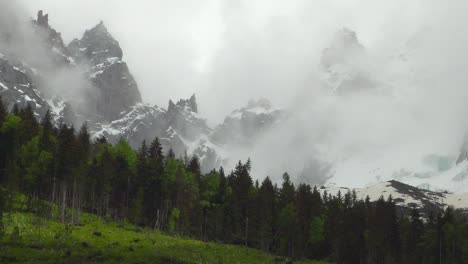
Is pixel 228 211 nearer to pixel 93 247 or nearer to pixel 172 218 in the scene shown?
pixel 172 218

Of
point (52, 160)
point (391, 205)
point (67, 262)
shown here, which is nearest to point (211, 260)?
point (67, 262)

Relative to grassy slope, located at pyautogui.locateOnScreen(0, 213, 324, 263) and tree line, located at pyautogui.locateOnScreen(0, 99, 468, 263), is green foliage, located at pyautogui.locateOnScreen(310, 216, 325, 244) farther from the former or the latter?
grassy slope, located at pyautogui.locateOnScreen(0, 213, 324, 263)

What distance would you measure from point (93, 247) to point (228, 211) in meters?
50.7

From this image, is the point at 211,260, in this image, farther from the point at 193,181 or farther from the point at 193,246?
the point at 193,181

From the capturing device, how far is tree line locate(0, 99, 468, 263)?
8869 cm

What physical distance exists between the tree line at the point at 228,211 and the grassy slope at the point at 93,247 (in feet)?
45.4

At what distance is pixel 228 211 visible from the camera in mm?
104000

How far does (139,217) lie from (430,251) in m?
52.2

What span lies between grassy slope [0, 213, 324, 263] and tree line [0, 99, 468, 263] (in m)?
13.9

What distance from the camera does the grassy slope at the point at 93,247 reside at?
4809 centimetres

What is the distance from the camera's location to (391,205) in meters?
105

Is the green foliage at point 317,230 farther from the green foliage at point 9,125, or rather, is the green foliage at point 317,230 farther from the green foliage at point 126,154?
the green foliage at point 9,125

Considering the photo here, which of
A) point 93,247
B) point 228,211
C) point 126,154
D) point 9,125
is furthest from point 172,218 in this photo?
point 93,247

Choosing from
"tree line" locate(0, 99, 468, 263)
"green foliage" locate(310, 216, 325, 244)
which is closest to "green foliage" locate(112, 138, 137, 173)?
"tree line" locate(0, 99, 468, 263)
